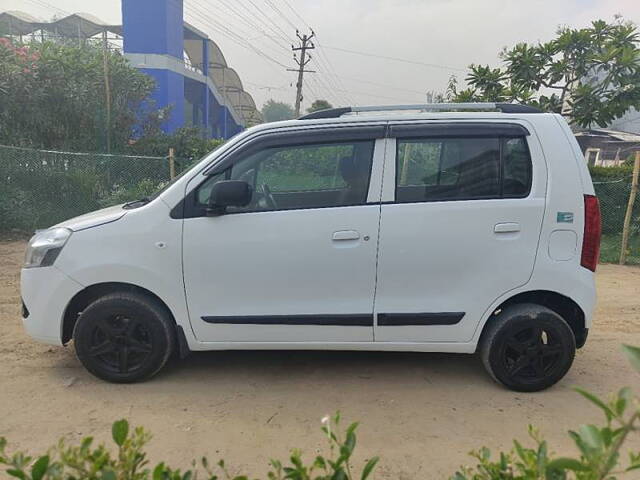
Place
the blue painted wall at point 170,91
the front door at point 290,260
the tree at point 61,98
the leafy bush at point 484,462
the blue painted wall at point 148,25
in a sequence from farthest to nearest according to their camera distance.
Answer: the blue painted wall at point 170,91 → the blue painted wall at point 148,25 → the tree at point 61,98 → the front door at point 290,260 → the leafy bush at point 484,462

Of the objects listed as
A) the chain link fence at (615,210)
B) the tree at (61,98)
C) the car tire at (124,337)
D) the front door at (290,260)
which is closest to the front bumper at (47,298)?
the car tire at (124,337)

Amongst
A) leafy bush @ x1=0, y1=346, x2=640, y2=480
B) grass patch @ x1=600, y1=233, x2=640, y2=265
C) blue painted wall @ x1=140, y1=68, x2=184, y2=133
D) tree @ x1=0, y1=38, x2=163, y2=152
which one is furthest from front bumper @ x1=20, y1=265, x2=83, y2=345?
blue painted wall @ x1=140, y1=68, x2=184, y2=133

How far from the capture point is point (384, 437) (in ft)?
9.86

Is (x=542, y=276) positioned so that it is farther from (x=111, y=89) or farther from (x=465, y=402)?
(x=111, y=89)

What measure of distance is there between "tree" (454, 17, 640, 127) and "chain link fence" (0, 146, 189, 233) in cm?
711

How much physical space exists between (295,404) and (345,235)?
1219mm

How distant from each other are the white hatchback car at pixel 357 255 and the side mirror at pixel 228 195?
1 centimetres

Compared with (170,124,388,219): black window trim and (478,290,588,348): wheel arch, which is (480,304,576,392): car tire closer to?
(478,290,588,348): wheel arch

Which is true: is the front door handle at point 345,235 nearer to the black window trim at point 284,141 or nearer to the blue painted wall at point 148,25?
the black window trim at point 284,141

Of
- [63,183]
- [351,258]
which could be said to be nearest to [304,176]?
[351,258]

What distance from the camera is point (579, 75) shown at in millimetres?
10133

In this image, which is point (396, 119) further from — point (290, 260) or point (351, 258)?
point (290, 260)

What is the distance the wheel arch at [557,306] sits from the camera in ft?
11.8

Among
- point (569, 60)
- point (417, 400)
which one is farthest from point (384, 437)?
point (569, 60)
